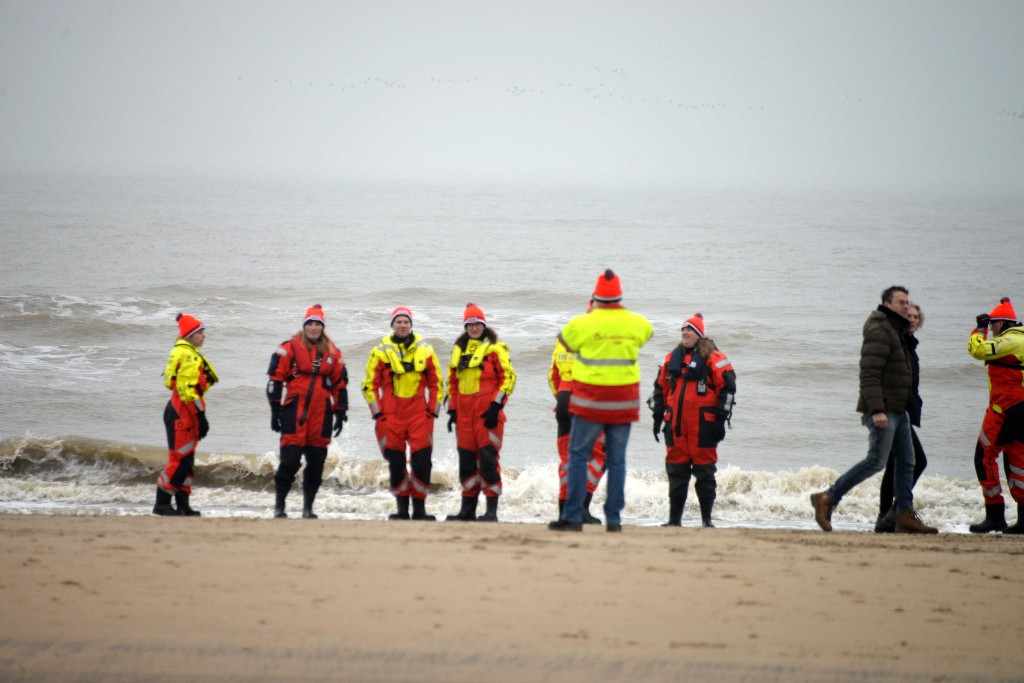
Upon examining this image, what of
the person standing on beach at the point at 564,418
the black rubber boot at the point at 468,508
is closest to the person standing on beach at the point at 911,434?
the person standing on beach at the point at 564,418

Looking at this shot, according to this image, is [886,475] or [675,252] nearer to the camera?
[886,475]

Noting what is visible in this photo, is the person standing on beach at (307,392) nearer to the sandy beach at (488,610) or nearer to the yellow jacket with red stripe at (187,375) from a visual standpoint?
the yellow jacket with red stripe at (187,375)

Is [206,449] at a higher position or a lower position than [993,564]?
lower

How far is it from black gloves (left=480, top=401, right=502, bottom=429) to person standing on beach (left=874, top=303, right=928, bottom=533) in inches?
125

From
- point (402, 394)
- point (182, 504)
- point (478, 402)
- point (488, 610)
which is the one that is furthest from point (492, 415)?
point (488, 610)

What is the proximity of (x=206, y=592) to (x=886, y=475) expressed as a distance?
5.69m

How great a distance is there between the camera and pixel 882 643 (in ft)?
14.0

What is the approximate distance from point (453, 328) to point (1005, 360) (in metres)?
20.7

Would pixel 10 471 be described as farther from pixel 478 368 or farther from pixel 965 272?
pixel 965 272

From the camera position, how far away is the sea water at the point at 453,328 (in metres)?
11.9

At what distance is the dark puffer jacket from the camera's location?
7191 mm

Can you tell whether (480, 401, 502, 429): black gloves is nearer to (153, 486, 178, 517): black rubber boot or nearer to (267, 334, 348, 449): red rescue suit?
(267, 334, 348, 449): red rescue suit

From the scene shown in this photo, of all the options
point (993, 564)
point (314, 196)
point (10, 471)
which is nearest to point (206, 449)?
point (10, 471)

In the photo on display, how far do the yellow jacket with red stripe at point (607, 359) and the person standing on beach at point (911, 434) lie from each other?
8.18 ft
